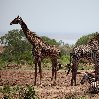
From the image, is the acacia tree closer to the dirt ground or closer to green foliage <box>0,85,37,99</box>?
the dirt ground

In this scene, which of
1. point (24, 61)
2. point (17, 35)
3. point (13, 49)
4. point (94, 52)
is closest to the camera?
point (94, 52)

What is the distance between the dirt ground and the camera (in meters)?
12.0

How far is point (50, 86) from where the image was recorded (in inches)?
569

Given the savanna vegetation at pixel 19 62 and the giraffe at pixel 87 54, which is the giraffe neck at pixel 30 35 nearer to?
the giraffe at pixel 87 54

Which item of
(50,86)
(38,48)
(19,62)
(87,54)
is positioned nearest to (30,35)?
(38,48)

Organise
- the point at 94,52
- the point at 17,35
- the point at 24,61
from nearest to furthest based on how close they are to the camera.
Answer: the point at 94,52
the point at 24,61
the point at 17,35

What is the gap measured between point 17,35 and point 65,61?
13.3 meters

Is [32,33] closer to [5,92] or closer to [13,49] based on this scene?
[5,92]

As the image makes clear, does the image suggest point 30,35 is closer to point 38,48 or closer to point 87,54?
point 38,48

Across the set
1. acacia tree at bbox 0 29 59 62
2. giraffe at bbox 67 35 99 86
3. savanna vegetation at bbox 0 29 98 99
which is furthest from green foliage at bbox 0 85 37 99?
acacia tree at bbox 0 29 59 62

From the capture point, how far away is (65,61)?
26281mm

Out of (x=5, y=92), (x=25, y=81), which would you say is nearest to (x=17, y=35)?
(x=25, y=81)

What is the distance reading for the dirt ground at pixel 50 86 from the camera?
12000 millimetres

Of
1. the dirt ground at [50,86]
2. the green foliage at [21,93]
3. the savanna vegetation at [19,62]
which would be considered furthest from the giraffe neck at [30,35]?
the green foliage at [21,93]
